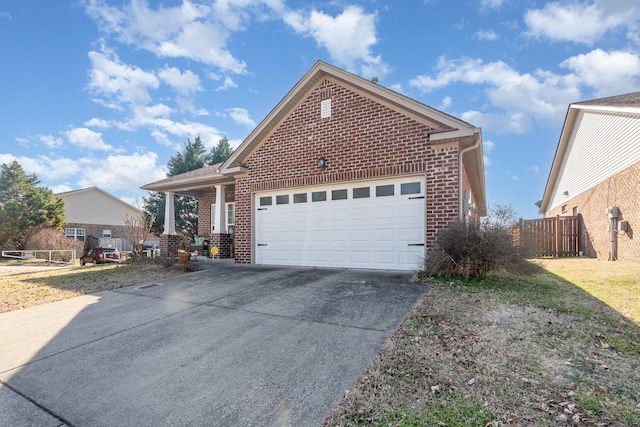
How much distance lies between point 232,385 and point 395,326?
211cm

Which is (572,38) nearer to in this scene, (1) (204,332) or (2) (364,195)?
(2) (364,195)

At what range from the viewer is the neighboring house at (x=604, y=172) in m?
10.4

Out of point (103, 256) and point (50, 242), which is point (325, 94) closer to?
point (103, 256)

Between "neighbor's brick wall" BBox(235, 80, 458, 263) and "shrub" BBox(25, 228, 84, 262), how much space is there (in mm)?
15945

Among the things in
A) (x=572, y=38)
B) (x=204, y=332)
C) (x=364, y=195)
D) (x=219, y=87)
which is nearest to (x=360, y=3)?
(x=364, y=195)

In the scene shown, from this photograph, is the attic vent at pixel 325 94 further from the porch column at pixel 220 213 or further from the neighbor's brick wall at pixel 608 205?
the neighbor's brick wall at pixel 608 205

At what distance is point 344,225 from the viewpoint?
27.1 ft

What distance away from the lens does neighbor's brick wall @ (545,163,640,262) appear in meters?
10.1

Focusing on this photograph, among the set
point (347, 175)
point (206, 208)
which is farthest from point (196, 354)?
point (206, 208)

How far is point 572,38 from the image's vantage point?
10477 mm

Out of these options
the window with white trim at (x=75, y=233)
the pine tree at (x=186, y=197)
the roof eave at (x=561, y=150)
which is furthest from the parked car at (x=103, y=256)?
the roof eave at (x=561, y=150)

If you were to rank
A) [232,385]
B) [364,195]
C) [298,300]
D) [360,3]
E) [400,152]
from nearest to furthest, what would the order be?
[232,385] → [298,300] → [400,152] → [364,195] → [360,3]

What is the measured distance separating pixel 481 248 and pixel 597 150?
12.1 meters

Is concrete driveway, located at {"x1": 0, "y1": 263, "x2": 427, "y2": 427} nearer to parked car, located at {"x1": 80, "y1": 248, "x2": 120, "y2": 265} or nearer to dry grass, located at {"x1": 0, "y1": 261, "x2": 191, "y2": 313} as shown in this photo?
dry grass, located at {"x1": 0, "y1": 261, "x2": 191, "y2": 313}
